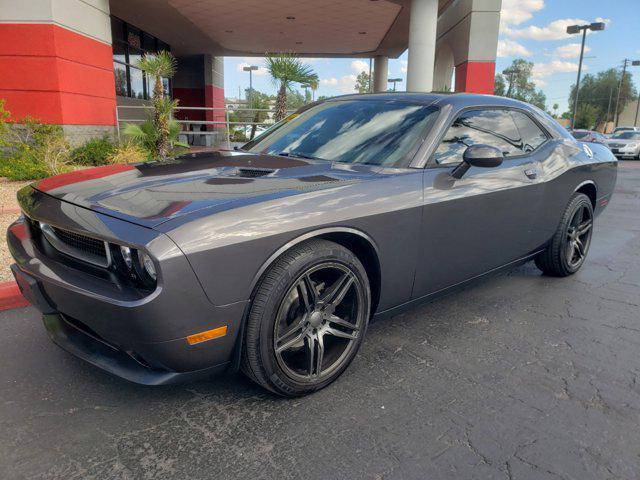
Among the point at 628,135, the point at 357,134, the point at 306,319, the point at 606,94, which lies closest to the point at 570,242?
the point at 357,134

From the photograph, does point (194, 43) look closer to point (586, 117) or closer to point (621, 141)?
point (621, 141)

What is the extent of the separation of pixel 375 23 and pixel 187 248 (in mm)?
17842

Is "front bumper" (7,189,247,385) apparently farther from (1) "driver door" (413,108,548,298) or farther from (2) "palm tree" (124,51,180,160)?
(2) "palm tree" (124,51,180,160)

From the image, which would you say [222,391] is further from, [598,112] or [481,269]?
[598,112]

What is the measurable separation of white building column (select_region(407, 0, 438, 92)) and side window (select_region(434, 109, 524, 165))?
36.1 ft

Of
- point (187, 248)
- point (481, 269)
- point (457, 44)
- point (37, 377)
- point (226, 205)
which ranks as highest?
point (457, 44)

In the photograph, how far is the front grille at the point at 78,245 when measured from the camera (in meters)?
2.07

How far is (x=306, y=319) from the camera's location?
2.34m

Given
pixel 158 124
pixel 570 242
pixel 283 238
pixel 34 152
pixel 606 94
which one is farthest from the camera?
pixel 606 94

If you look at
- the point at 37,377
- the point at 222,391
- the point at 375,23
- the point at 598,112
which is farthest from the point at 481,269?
the point at 598,112

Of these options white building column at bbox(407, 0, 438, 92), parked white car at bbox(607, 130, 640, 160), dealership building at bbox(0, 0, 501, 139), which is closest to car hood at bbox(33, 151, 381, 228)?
dealership building at bbox(0, 0, 501, 139)

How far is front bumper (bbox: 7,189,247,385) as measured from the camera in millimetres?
1848

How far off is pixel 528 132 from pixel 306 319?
264 cm

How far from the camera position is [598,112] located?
243ft
